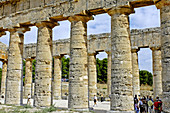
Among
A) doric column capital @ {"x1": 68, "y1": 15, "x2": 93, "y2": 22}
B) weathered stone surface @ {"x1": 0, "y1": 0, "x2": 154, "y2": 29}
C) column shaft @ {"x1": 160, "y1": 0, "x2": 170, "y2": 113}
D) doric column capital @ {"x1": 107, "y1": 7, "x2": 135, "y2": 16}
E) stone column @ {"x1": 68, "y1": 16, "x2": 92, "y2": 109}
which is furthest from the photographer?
doric column capital @ {"x1": 68, "y1": 15, "x2": 93, "y2": 22}

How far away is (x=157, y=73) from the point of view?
23.5m

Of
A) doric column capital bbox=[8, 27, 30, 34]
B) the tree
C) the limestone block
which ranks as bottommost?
the tree

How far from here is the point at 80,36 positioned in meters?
15.6

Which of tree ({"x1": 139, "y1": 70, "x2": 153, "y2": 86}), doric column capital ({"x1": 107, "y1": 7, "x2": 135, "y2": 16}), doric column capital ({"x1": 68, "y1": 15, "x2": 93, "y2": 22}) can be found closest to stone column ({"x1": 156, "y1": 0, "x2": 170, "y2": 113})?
doric column capital ({"x1": 107, "y1": 7, "x2": 135, "y2": 16})

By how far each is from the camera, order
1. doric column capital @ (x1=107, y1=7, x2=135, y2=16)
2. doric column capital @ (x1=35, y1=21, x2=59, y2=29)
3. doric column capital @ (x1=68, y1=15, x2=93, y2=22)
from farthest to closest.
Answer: doric column capital @ (x1=35, y1=21, x2=59, y2=29), doric column capital @ (x1=68, y1=15, x2=93, y2=22), doric column capital @ (x1=107, y1=7, x2=135, y2=16)

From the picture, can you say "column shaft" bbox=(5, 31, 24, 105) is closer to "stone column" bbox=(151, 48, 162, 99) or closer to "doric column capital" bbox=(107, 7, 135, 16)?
"doric column capital" bbox=(107, 7, 135, 16)

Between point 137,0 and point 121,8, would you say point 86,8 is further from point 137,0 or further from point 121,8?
point 137,0

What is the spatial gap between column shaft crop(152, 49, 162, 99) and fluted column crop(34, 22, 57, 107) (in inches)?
502

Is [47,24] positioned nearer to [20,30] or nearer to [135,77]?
[20,30]

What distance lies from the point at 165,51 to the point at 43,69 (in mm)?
9403

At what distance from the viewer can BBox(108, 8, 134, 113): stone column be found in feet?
42.9

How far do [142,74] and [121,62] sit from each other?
5619cm

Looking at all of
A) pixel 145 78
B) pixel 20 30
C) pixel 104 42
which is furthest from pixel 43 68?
pixel 145 78

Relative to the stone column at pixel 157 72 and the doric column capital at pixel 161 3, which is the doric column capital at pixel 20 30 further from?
the stone column at pixel 157 72
